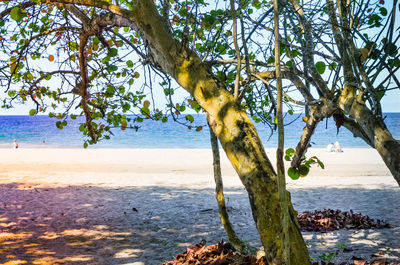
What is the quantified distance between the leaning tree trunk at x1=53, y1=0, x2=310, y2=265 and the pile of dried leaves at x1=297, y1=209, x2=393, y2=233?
491cm

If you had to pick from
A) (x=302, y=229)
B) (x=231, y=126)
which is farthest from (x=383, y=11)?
(x=302, y=229)

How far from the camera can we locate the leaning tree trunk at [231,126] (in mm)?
2162

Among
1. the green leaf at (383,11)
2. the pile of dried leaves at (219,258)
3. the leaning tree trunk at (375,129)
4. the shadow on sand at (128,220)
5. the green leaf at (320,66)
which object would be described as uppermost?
the green leaf at (383,11)

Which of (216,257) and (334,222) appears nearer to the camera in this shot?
(216,257)

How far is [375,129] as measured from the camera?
2.44 meters

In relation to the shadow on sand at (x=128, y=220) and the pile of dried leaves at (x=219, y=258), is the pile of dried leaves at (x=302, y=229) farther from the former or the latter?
the shadow on sand at (x=128, y=220)

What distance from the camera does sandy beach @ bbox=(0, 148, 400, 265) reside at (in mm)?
5707

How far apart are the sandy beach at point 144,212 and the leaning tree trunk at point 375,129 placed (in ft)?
9.98

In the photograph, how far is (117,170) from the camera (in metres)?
15.9

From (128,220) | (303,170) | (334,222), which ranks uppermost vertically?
(303,170)

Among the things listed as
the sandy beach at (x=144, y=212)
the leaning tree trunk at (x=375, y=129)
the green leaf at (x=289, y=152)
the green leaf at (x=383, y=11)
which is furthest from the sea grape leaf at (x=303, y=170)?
the sandy beach at (x=144, y=212)

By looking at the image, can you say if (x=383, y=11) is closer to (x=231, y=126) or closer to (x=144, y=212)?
(x=231, y=126)

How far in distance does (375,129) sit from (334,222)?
520 centimetres

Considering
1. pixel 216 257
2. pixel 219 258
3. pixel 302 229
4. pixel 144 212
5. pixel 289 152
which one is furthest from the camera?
pixel 144 212
